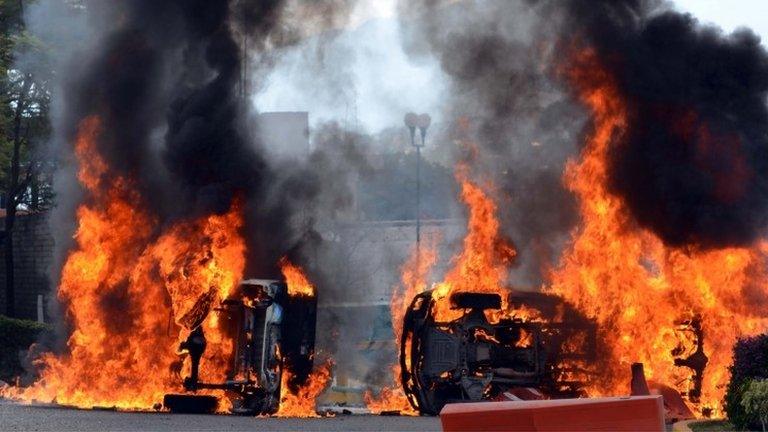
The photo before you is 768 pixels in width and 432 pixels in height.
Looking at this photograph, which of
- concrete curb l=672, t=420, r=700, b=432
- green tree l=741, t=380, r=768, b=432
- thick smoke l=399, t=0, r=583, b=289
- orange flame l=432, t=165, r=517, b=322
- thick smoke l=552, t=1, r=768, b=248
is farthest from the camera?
thick smoke l=399, t=0, r=583, b=289

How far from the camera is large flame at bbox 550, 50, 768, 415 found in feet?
61.6

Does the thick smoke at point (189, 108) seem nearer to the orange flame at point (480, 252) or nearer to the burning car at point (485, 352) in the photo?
the orange flame at point (480, 252)

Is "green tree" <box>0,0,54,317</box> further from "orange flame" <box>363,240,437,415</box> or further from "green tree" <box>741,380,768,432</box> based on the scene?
"green tree" <box>741,380,768,432</box>

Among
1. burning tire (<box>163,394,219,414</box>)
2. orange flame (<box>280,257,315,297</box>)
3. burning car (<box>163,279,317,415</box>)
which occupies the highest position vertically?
orange flame (<box>280,257,315,297</box>)

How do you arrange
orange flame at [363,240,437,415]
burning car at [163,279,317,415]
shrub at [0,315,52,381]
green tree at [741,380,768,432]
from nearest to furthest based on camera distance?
green tree at [741,380,768,432], burning car at [163,279,317,415], orange flame at [363,240,437,415], shrub at [0,315,52,381]

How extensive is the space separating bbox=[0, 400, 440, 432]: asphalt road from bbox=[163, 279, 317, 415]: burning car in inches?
18.9

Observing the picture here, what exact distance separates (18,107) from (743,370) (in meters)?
24.8

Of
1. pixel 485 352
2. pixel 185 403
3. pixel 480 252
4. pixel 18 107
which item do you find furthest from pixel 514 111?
pixel 18 107

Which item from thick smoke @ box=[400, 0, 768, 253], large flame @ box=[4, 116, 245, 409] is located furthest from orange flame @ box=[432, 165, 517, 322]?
large flame @ box=[4, 116, 245, 409]

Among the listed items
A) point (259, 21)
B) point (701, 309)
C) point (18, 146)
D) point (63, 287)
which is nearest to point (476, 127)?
point (259, 21)

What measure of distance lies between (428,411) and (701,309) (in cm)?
434

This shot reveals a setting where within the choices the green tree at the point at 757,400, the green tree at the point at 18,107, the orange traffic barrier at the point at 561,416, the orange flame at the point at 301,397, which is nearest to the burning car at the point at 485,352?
the orange flame at the point at 301,397

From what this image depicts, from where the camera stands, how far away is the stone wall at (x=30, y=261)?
117ft

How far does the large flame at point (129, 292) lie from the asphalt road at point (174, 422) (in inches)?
57.8
